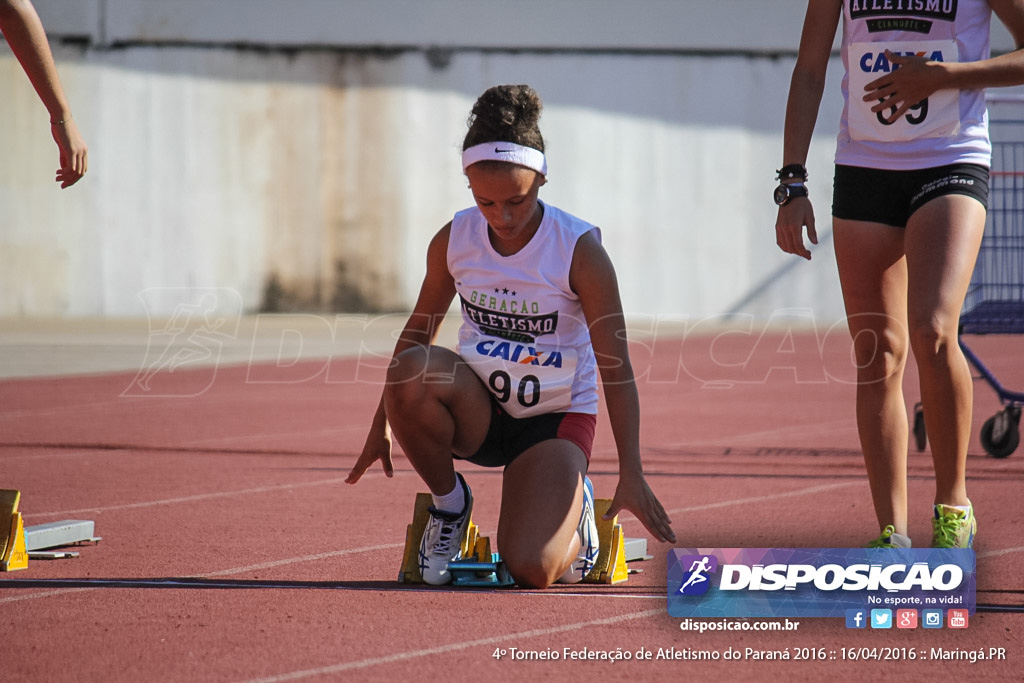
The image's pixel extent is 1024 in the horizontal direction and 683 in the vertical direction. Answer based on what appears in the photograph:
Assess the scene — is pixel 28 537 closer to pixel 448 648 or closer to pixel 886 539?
pixel 448 648

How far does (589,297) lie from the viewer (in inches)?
160

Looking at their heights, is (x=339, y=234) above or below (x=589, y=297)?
below

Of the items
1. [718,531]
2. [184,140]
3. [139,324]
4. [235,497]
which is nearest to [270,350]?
[139,324]

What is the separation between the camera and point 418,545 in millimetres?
4031

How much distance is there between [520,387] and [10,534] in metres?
1.64

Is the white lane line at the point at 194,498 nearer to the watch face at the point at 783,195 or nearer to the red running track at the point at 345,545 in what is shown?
the red running track at the point at 345,545

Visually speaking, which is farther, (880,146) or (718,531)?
(718,531)

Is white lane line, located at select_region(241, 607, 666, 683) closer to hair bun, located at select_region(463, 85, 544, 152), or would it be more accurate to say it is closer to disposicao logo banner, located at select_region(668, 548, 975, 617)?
disposicao logo banner, located at select_region(668, 548, 975, 617)

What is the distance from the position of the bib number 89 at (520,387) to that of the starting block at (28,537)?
1.49 m

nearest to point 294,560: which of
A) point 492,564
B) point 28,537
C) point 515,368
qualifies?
point 492,564

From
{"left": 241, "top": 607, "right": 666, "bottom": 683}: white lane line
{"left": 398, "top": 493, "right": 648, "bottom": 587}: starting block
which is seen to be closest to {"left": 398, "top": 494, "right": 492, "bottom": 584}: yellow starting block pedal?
{"left": 398, "top": 493, "right": 648, "bottom": 587}: starting block

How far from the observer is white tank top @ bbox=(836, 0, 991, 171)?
152 inches

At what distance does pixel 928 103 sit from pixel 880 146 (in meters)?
0.18

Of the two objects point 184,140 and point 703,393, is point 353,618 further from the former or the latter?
point 184,140
